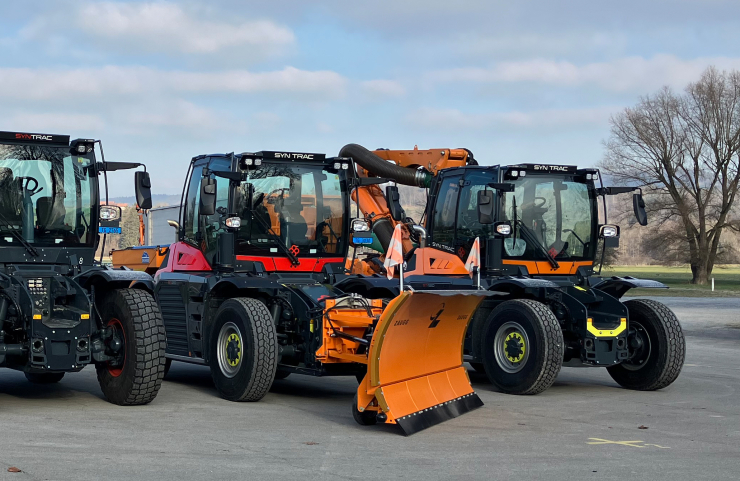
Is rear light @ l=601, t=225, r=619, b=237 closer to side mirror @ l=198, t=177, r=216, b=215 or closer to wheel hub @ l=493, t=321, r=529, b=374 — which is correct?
wheel hub @ l=493, t=321, r=529, b=374

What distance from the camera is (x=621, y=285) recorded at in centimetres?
1302

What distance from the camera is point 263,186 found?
1245 cm

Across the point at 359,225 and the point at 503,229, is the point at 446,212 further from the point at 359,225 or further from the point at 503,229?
the point at 359,225

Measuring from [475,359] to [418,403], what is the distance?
10.9 ft

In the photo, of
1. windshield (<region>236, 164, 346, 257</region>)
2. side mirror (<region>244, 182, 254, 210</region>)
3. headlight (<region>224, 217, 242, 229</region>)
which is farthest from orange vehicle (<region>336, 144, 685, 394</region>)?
headlight (<region>224, 217, 242, 229</region>)

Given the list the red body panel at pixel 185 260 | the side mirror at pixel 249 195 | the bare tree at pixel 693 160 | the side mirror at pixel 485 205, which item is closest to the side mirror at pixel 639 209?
the side mirror at pixel 485 205

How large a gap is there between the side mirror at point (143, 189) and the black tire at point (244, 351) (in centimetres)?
153

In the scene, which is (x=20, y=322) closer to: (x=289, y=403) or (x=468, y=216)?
(x=289, y=403)

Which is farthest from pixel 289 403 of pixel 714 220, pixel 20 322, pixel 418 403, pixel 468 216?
pixel 714 220

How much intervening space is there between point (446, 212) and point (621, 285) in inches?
101

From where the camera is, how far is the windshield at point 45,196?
10469 millimetres

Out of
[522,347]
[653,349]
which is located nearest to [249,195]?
[522,347]

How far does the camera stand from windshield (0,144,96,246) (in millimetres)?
10469

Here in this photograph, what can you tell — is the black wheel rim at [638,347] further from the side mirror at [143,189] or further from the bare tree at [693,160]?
the bare tree at [693,160]
